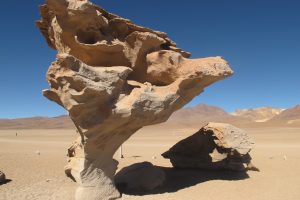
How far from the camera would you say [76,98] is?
33.0 feet

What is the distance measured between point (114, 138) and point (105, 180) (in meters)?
1.43

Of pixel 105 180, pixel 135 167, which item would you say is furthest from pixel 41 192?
pixel 135 167

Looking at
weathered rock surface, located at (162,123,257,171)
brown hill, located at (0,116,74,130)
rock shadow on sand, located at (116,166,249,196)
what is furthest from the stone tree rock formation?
brown hill, located at (0,116,74,130)

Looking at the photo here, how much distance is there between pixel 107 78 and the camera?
36.3 ft

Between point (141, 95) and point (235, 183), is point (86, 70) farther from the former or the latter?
point (235, 183)

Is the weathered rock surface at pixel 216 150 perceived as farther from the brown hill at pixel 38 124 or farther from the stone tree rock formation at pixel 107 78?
the brown hill at pixel 38 124

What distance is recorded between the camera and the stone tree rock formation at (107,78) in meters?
10.4

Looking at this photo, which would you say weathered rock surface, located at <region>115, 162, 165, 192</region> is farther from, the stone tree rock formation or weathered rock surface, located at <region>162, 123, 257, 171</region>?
weathered rock surface, located at <region>162, 123, 257, 171</region>

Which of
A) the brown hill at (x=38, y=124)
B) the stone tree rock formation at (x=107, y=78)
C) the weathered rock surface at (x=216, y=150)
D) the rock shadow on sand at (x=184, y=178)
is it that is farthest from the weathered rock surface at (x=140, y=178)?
the brown hill at (x=38, y=124)

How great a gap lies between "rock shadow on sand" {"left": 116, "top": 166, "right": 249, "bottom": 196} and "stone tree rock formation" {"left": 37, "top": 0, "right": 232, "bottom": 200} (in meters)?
1.47

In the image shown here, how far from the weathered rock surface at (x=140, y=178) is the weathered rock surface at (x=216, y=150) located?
3.16m

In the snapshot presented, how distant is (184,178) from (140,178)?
2637 mm

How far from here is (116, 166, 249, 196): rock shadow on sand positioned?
1332cm

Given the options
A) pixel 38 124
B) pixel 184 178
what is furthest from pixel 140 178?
pixel 38 124
